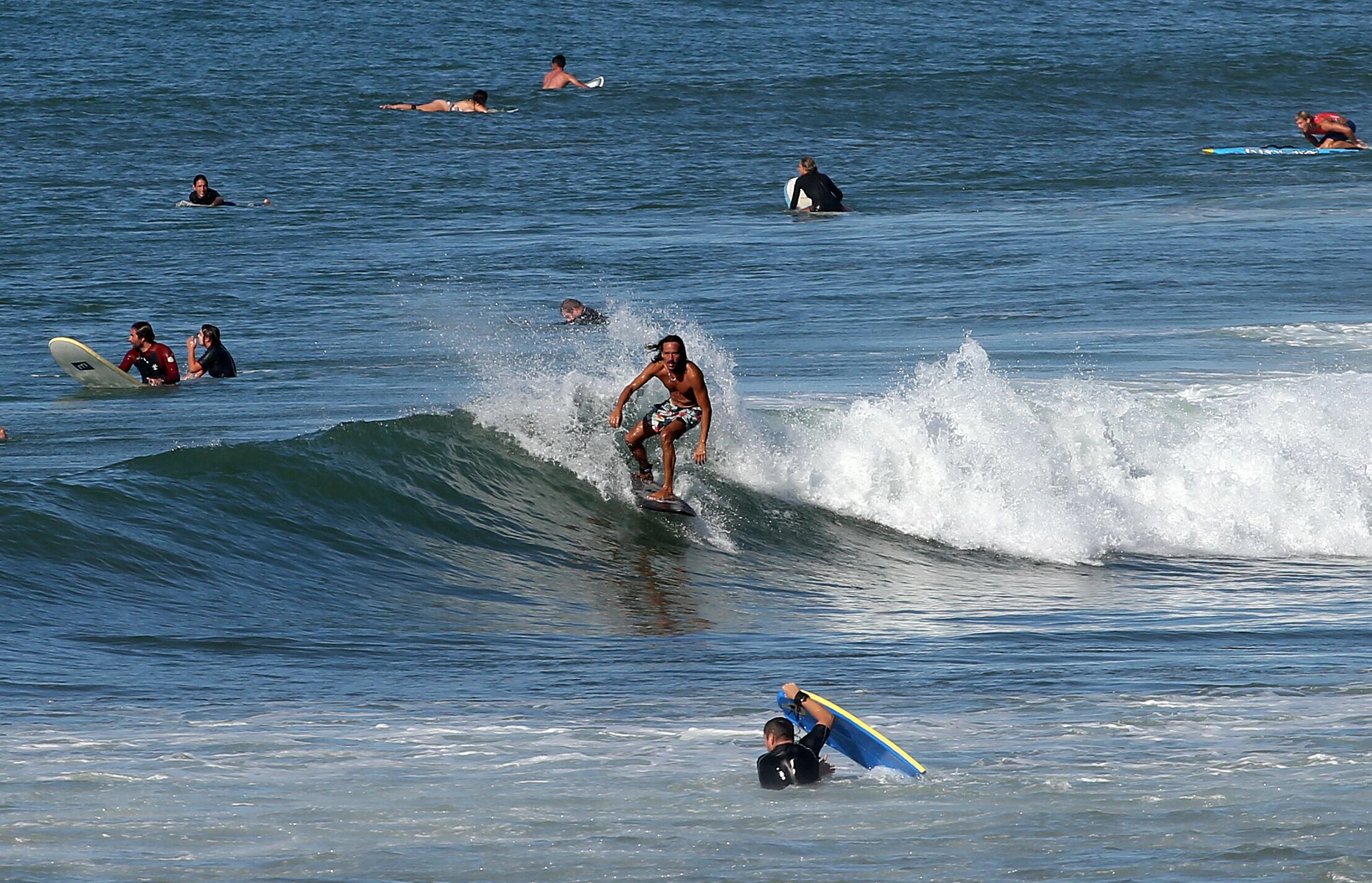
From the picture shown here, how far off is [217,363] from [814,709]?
12268 mm

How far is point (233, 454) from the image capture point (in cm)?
1212

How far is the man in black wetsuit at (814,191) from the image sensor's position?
29188mm

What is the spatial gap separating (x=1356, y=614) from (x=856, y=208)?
20393mm

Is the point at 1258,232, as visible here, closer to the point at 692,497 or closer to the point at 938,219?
the point at 938,219

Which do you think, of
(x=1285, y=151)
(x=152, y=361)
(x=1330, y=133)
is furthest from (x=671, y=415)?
(x=1330, y=133)

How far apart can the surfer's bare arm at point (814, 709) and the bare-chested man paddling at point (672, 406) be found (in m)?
4.99

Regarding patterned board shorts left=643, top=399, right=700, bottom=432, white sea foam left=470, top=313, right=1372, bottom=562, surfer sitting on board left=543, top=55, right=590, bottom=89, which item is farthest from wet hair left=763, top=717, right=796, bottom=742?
surfer sitting on board left=543, top=55, right=590, bottom=89

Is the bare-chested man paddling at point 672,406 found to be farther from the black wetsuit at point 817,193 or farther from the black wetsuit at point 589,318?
the black wetsuit at point 817,193

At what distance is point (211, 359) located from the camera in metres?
17.7

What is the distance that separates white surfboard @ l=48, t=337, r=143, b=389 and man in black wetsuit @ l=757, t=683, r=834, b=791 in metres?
12.2

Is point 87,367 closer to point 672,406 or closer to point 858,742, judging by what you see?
point 672,406

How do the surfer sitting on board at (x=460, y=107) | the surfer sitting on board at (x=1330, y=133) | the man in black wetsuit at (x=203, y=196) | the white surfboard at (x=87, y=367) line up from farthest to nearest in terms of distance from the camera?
1. the surfer sitting on board at (x=460, y=107)
2. the surfer sitting on board at (x=1330, y=133)
3. the man in black wetsuit at (x=203, y=196)
4. the white surfboard at (x=87, y=367)

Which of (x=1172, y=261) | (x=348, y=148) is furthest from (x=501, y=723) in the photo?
(x=348, y=148)

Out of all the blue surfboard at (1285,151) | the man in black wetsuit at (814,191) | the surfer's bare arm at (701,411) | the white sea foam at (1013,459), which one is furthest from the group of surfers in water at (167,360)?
the blue surfboard at (1285,151)
